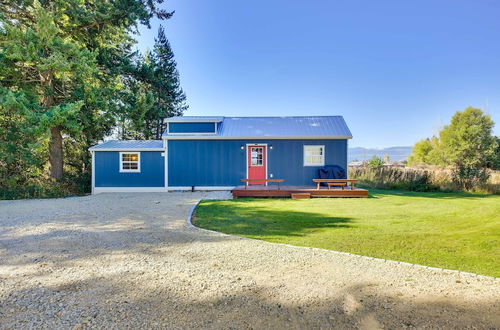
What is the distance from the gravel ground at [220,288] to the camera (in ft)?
6.69

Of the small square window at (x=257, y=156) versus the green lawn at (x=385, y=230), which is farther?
the small square window at (x=257, y=156)

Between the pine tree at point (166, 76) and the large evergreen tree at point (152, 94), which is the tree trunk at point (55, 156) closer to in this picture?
the large evergreen tree at point (152, 94)

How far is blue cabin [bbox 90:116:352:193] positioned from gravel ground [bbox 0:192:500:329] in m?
7.71

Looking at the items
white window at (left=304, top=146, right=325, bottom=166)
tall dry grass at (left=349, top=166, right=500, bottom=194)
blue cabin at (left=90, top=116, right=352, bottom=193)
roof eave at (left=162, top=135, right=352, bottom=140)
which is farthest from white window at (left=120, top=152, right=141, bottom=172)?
tall dry grass at (left=349, top=166, right=500, bottom=194)

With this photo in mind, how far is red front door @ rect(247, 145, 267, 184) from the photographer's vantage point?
39.1 ft

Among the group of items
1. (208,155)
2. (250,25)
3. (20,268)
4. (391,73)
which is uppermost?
(250,25)

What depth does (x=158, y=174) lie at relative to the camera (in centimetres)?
1198

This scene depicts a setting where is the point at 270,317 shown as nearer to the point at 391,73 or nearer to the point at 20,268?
the point at 20,268

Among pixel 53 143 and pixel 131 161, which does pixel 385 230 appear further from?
pixel 53 143

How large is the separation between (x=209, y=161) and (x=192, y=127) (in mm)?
1937

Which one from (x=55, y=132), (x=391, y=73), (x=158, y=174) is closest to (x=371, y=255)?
(x=158, y=174)

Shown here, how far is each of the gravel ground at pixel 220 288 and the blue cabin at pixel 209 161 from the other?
25.3ft

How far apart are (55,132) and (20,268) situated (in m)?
12.3

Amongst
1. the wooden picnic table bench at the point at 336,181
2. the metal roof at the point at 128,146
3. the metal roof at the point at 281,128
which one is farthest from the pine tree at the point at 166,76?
the wooden picnic table bench at the point at 336,181
